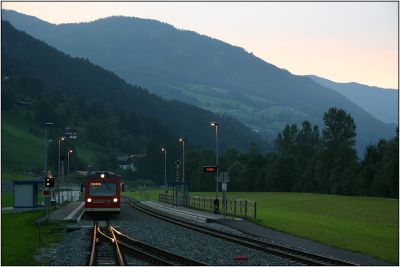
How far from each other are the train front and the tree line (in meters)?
54.5

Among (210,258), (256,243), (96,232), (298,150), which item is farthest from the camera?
(298,150)

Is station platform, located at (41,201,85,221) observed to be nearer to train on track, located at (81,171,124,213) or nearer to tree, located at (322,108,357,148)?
train on track, located at (81,171,124,213)

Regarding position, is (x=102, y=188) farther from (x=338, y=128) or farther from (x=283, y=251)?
(x=338, y=128)

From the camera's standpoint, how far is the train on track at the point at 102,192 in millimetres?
46500

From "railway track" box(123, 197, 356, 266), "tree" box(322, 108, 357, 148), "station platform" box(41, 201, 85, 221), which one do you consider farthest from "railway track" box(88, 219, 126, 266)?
"tree" box(322, 108, 357, 148)

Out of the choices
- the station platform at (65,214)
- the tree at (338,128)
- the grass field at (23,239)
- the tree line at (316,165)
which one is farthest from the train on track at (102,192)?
the tree at (338,128)

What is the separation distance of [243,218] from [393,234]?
12.6 metres

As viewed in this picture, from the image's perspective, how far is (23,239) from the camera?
29938 mm

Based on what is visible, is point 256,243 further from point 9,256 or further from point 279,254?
point 9,256

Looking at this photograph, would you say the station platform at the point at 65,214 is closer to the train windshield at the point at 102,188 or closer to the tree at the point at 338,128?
the train windshield at the point at 102,188

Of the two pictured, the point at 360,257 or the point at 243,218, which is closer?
the point at 360,257

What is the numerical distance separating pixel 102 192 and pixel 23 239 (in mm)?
16829

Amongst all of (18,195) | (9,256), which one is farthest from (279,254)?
(18,195)

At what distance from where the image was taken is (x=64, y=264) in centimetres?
2136
